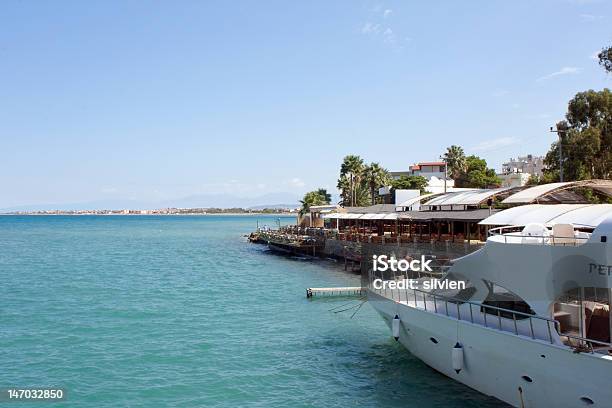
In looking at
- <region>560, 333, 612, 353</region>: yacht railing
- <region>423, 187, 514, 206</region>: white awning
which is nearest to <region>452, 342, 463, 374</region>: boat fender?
<region>560, 333, 612, 353</region>: yacht railing

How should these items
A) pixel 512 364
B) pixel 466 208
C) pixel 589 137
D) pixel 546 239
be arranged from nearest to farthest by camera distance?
pixel 512 364 → pixel 546 239 → pixel 466 208 → pixel 589 137

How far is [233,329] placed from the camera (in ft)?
78.7

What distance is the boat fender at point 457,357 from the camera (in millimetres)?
14211

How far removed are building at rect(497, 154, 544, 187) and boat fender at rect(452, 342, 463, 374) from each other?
96672mm

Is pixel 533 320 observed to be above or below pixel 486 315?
above

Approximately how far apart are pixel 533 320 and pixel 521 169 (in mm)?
140231

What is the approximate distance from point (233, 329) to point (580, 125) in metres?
39.1

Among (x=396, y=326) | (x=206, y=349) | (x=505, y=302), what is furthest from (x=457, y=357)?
(x=206, y=349)

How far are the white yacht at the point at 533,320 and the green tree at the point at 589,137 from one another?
1356 inches

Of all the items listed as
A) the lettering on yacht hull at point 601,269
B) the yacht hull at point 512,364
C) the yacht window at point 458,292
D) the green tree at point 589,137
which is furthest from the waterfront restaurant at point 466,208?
Result: the lettering on yacht hull at point 601,269

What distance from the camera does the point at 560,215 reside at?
20.9m

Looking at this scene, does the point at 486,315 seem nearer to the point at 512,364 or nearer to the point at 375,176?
the point at 512,364

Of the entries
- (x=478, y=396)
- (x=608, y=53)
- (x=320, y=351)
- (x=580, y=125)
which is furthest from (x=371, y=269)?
(x=580, y=125)

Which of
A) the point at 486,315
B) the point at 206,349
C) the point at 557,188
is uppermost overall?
the point at 557,188
